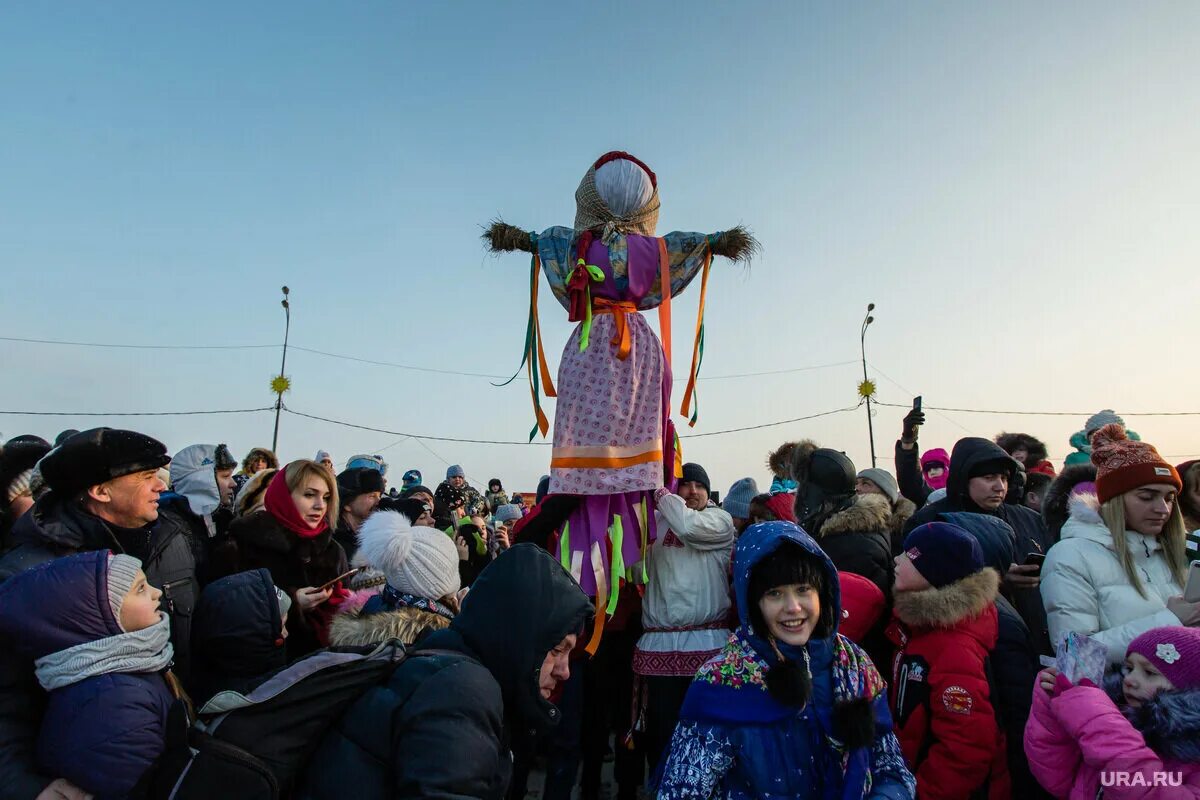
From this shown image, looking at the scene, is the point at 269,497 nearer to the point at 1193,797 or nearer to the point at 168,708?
the point at 168,708

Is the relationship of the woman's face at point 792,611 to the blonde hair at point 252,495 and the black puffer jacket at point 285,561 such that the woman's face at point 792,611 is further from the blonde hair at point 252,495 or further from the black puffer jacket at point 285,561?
the blonde hair at point 252,495

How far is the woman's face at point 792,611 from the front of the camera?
2.48 metres

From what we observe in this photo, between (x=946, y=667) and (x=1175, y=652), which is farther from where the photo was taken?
(x=946, y=667)

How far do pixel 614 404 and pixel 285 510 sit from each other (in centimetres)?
173

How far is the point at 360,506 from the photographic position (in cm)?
493

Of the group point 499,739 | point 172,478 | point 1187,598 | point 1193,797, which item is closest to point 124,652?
point 499,739

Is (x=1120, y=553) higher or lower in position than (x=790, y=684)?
higher

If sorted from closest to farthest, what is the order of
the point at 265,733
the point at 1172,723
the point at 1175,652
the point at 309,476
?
the point at 265,733
the point at 1172,723
the point at 1175,652
the point at 309,476

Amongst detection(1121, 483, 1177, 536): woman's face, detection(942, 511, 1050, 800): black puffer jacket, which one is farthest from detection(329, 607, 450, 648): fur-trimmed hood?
detection(1121, 483, 1177, 536): woman's face

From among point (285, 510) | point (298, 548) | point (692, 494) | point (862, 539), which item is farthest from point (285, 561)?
point (862, 539)

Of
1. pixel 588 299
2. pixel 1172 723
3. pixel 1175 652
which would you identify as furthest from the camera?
pixel 588 299

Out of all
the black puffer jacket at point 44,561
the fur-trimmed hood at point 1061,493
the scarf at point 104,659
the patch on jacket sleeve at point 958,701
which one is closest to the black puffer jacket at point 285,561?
the black puffer jacket at point 44,561

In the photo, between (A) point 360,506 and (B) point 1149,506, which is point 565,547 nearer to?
(A) point 360,506

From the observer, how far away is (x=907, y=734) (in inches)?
107
